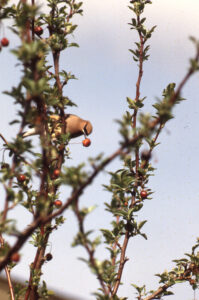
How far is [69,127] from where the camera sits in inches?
151

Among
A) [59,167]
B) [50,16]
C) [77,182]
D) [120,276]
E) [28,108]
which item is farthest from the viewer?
[50,16]

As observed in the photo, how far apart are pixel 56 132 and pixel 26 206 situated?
0.59 metres

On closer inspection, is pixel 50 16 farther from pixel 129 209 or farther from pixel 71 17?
pixel 129 209

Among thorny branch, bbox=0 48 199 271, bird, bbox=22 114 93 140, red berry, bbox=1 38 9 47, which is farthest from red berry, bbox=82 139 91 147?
thorny branch, bbox=0 48 199 271

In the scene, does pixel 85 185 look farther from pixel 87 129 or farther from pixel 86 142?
pixel 87 129

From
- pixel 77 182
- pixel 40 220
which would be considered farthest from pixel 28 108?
pixel 40 220

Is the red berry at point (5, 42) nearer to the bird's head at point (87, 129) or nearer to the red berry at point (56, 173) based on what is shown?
the red berry at point (56, 173)

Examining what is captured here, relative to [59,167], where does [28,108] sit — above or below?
below

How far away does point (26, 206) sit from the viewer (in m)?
3.19

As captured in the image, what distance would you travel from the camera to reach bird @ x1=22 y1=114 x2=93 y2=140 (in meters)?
3.20

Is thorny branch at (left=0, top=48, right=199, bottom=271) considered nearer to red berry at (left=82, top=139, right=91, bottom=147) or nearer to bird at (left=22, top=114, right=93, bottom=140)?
bird at (left=22, top=114, right=93, bottom=140)

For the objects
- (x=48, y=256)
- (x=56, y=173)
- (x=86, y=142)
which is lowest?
(x=48, y=256)

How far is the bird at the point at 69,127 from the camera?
3195 millimetres

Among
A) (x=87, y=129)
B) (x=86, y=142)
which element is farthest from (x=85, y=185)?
(x=87, y=129)
